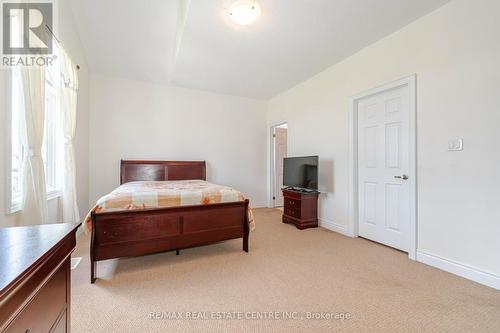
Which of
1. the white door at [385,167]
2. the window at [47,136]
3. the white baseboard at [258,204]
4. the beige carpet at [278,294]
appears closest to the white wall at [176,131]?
the white baseboard at [258,204]

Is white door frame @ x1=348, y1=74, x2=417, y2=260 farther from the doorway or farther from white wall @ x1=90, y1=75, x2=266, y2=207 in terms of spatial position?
white wall @ x1=90, y1=75, x2=266, y2=207

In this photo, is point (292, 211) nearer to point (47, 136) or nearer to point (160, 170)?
point (160, 170)

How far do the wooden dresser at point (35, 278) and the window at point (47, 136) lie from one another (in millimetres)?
1411

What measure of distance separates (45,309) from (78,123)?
3607 mm

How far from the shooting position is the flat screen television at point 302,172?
3.76 meters

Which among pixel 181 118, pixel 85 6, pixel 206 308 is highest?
pixel 85 6

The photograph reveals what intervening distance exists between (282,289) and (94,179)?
4.00m

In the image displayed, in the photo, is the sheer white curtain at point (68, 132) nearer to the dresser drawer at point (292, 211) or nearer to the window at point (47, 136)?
the window at point (47, 136)

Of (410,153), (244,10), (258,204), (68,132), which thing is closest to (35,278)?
(244,10)

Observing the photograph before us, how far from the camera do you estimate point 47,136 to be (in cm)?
295

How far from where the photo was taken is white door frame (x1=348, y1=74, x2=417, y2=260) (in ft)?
8.46

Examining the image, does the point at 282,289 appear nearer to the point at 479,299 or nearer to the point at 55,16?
the point at 479,299

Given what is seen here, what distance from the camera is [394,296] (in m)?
1.85

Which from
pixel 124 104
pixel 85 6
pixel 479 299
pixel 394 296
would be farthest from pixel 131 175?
pixel 479 299
